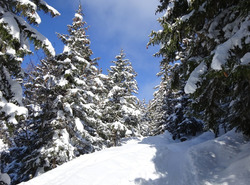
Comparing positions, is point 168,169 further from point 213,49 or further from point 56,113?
point 56,113

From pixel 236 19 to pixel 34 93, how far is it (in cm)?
1275

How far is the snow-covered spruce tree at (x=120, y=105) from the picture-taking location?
1983cm

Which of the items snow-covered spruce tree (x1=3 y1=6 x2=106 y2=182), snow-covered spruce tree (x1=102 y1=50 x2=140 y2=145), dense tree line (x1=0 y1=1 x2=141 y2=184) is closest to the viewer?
dense tree line (x1=0 y1=1 x2=141 y2=184)

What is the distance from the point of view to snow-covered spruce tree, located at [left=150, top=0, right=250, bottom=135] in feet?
13.9

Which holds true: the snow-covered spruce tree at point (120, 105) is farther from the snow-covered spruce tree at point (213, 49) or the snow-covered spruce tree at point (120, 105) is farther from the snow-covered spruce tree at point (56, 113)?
the snow-covered spruce tree at point (213, 49)

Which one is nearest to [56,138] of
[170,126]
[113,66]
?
[113,66]

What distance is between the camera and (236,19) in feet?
17.2

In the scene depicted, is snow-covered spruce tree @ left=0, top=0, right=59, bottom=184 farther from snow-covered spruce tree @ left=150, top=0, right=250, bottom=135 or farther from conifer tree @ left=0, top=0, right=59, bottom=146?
snow-covered spruce tree @ left=150, top=0, right=250, bottom=135

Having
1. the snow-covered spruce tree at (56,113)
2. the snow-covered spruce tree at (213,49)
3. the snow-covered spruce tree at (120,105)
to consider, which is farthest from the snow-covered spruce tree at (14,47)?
the snow-covered spruce tree at (120,105)

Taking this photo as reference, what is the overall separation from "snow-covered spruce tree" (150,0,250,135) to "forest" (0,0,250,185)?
0.09 feet

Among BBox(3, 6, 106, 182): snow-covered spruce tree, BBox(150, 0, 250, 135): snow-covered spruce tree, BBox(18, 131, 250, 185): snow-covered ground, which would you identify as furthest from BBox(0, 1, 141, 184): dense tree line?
BBox(150, 0, 250, 135): snow-covered spruce tree

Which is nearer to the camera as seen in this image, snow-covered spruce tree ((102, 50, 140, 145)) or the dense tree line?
the dense tree line

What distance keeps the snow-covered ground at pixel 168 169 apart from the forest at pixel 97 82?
106cm

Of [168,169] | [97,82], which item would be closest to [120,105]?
[97,82]
